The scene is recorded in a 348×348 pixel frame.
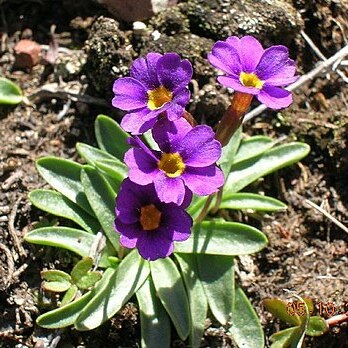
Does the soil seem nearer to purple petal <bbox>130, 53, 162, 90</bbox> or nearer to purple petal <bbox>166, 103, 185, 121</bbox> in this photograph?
purple petal <bbox>130, 53, 162, 90</bbox>

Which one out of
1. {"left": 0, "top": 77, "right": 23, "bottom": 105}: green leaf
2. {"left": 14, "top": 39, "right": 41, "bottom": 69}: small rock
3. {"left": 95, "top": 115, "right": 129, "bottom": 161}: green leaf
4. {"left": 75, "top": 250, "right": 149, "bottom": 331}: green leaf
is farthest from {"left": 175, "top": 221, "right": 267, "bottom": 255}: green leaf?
{"left": 14, "top": 39, "right": 41, "bottom": 69}: small rock

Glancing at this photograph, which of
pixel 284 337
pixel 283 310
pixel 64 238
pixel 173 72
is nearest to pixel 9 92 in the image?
pixel 64 238

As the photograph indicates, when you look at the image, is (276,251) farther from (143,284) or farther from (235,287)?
(143,284)

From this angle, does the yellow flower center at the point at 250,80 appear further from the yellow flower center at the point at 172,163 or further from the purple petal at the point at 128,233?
the purple petal at the point at 128,233

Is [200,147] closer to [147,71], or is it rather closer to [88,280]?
[147,71]

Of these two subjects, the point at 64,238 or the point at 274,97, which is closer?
the point at 274,97

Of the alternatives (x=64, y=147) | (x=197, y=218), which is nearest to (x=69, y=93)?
(x=64, y=147)
